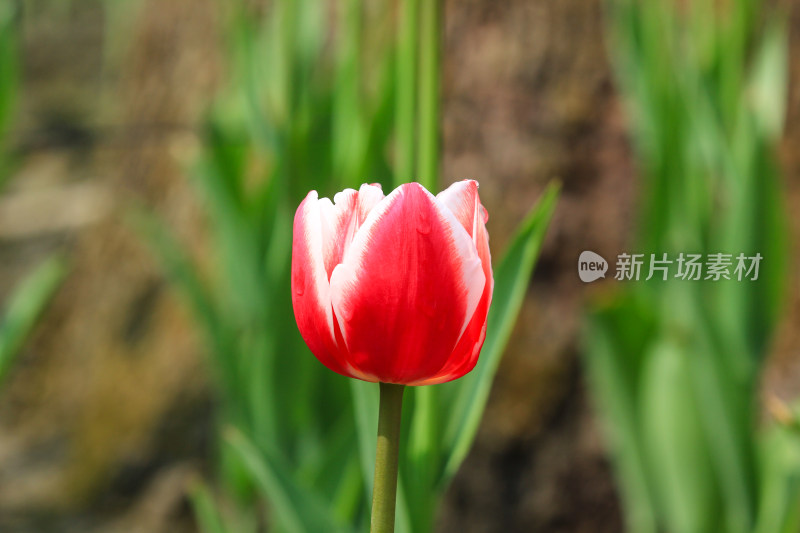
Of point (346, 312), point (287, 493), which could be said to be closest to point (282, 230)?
point (287, 493)

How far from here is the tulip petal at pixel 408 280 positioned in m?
0.14

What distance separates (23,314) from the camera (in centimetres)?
40

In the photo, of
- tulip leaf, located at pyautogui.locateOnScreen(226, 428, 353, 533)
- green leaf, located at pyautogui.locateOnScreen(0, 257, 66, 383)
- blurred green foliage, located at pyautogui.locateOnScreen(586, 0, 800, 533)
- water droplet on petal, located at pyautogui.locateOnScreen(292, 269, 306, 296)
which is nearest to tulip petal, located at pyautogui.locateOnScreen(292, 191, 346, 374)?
water droplet on petal, located at pyautogui.locateOnScreen(292, 269, 306, 296)

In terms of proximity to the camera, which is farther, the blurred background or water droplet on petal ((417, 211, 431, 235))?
the blurred background

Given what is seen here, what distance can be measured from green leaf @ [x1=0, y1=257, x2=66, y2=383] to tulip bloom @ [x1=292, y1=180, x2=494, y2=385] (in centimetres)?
26

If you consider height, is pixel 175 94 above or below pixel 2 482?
above

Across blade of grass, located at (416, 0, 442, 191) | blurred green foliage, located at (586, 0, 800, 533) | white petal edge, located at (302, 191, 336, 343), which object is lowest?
blurred green foliage, located at (586, 0, 800, 533)

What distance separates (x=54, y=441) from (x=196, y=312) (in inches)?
34.1

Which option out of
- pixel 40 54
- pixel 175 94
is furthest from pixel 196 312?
pixel 40 54

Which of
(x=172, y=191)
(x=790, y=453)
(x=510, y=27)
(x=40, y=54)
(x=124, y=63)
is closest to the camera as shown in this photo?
(x=790, y=453)

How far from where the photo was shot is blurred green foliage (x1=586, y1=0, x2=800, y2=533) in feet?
1.80

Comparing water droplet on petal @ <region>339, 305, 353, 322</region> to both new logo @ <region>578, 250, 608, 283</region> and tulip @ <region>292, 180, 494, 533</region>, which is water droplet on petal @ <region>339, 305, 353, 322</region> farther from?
new logo @ <region>578, 250, 608, 283</region>

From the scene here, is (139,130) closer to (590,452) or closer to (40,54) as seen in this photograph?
(590,452)

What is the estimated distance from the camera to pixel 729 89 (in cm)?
59
